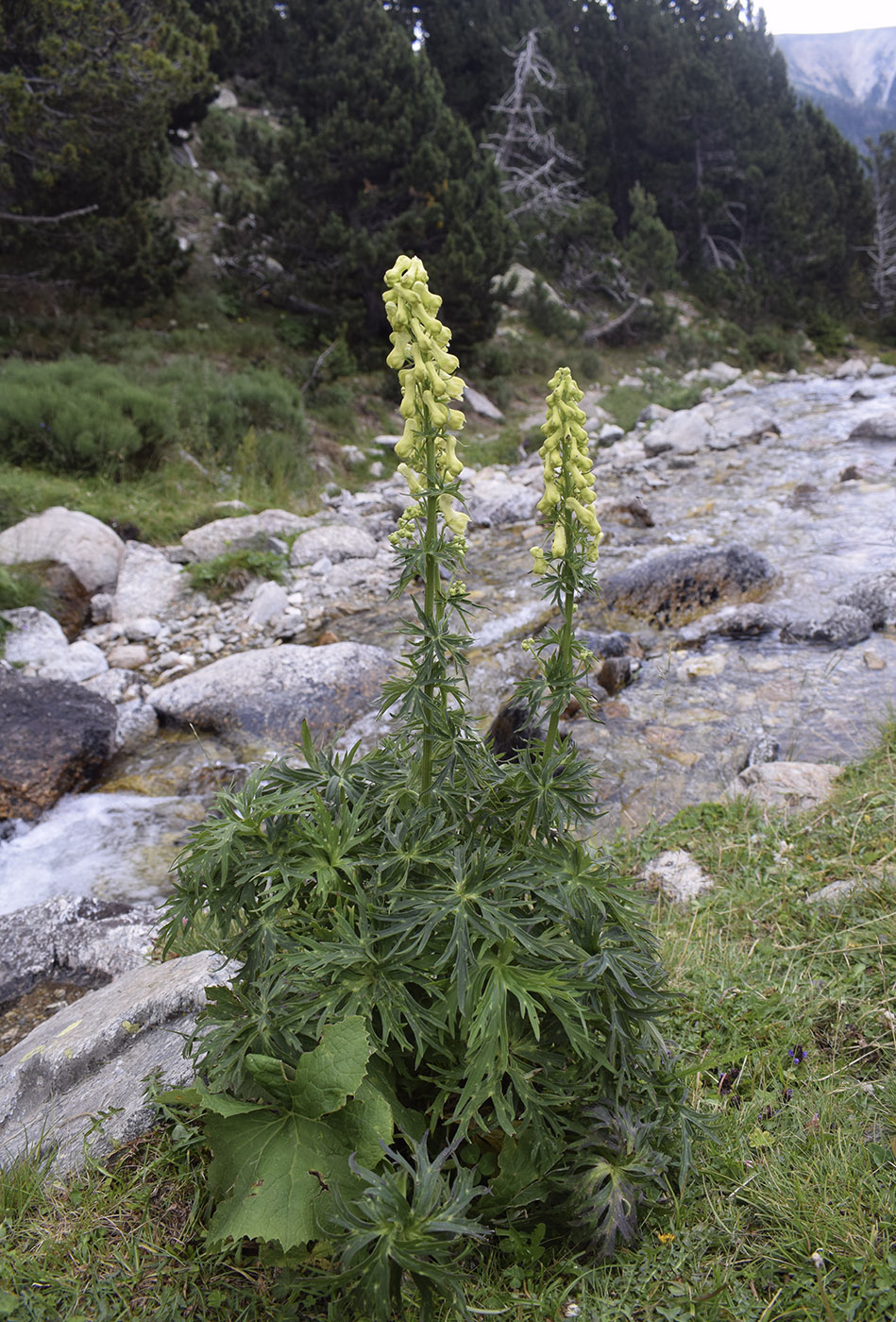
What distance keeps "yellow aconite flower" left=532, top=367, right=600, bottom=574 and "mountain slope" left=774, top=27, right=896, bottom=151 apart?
373 feet

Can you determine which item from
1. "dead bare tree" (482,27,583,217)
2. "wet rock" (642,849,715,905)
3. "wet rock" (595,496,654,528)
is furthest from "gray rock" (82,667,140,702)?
"dead bare tree" (482,27,583,217)

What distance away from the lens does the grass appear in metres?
1.61

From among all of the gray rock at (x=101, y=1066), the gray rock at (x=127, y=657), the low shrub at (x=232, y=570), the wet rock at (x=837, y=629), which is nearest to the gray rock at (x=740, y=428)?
the wet rock at (x=837, y=629)

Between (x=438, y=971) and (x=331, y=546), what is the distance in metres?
7.49

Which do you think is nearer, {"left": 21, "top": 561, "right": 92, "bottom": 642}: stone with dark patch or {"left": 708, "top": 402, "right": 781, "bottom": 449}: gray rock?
{"left": 21, "top": 561, "right": 92, "bottom": 642}: stone with dark patch

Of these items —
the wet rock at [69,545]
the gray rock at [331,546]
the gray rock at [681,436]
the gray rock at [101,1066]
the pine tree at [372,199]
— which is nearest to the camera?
the gray rock at [101,1066]

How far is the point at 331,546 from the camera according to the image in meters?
8.79

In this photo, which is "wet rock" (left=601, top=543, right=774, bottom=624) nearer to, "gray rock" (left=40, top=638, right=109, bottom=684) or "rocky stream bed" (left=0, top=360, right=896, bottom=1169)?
"rocky stream bed" (left=0, top=360, right=896, bottom=1169)

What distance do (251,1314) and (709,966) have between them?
174cm

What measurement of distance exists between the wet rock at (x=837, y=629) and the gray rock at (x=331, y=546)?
4610 mm

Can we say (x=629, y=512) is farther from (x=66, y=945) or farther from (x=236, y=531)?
(x=66, y=945)

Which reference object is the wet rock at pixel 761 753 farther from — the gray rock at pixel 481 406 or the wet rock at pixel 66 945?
the gray rock at pixel 481 406

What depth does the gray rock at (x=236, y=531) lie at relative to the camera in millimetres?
8430

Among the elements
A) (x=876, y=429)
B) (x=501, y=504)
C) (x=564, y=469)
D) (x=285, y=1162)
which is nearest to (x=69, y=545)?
(x=501, y=504)
